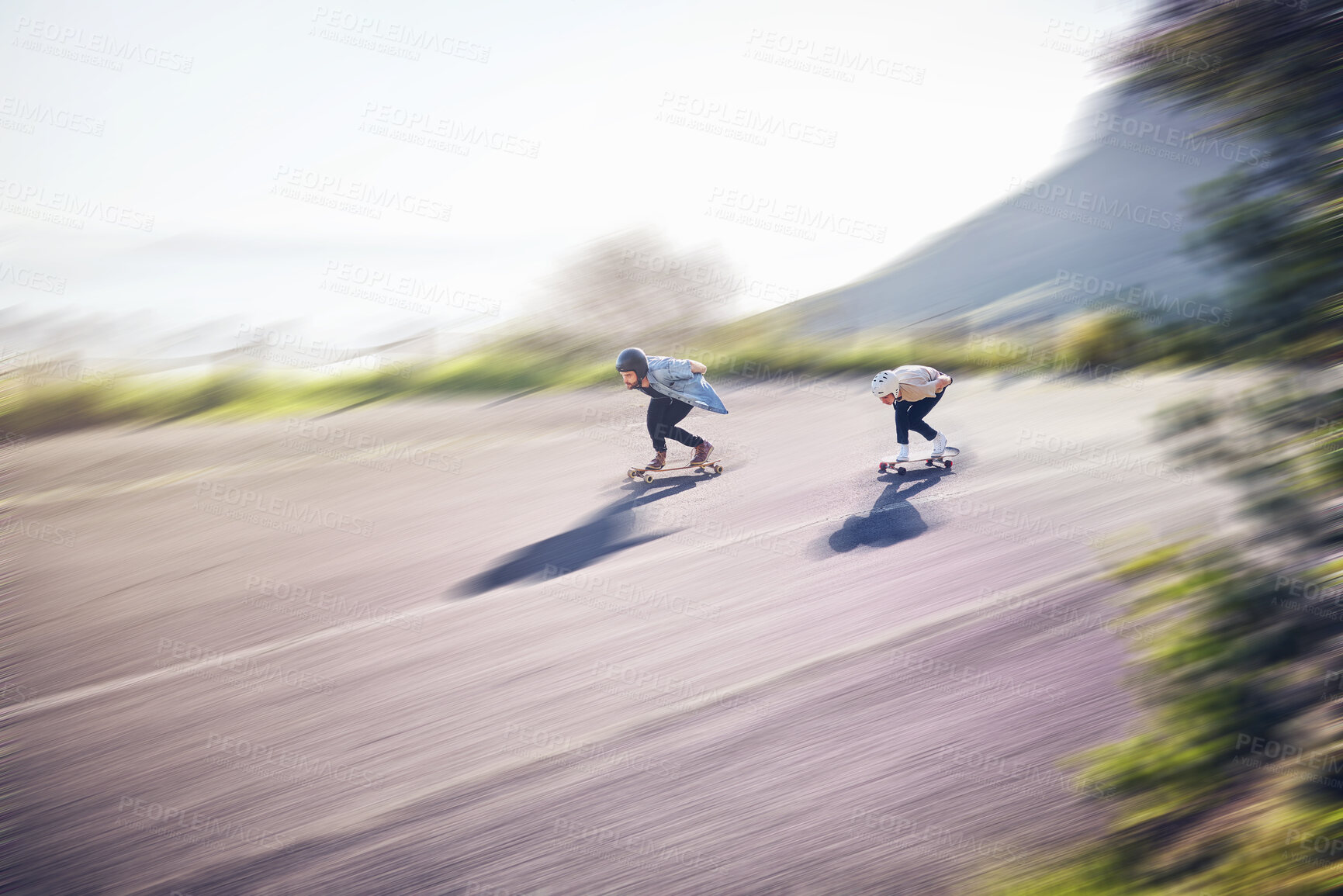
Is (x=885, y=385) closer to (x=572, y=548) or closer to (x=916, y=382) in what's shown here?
(x=916, y=382)

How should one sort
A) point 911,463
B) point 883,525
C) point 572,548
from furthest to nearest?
point 911,463 → point 572,548 → point 883,525

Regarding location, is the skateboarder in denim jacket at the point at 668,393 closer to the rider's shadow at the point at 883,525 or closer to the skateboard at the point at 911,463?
the skateboard at the point at 911,463

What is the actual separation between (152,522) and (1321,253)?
9.88m

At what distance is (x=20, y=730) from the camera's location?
5199 millimetres

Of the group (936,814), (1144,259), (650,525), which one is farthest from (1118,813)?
(1144,259)

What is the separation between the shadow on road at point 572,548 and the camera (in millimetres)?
6516

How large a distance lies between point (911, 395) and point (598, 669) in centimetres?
398

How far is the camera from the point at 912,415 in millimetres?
7570

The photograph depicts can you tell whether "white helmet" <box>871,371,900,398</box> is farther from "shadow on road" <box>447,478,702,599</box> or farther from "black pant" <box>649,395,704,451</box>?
"shadow on road" <box>447,478,702,599</box>

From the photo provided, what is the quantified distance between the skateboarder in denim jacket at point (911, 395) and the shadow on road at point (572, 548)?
2.34 meters

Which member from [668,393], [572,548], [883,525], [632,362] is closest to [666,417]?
[668,393]

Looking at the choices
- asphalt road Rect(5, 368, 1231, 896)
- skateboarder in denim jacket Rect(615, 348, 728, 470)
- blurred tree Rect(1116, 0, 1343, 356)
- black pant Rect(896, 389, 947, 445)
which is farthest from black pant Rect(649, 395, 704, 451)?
blurred tree Rect(1116, 0, 1343, 356)

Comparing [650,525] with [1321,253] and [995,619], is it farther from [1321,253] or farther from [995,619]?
[1321,253]

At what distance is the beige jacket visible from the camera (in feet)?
24.0
